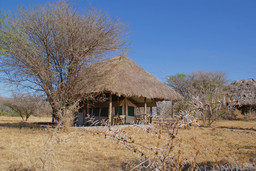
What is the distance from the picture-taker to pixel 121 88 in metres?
9.20

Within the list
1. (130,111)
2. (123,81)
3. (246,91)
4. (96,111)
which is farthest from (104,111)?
(246,91)

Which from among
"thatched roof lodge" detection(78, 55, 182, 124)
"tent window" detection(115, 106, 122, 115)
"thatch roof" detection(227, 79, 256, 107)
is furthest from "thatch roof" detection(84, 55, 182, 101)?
"thatch roof" detection(227, 79, 256, 107)

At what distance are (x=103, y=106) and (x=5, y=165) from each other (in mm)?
7753

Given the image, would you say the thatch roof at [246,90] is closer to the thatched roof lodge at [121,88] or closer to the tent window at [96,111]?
the thatched roof lodge at [121,88]

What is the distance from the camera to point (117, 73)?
9.99m

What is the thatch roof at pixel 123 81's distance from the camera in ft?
28.5

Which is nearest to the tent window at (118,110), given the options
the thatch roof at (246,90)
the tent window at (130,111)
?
the tent window at (130,111)

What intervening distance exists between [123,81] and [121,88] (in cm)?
59

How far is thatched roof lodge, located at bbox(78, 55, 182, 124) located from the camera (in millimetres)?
8828

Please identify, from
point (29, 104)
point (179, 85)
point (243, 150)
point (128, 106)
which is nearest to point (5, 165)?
point (243, 150)

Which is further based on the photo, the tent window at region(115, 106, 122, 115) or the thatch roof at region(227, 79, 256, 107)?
the thatch roof at region(227, 79, 256, 107)

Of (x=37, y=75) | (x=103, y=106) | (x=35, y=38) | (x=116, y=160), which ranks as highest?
(x=35, y=38)

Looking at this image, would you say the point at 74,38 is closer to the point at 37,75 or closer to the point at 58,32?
the point at 58,32

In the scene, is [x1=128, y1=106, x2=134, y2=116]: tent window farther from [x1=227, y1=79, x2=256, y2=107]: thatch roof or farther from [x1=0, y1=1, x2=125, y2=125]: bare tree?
[x1=227, y1=79, x2=256, y2=107]: thatch roof
